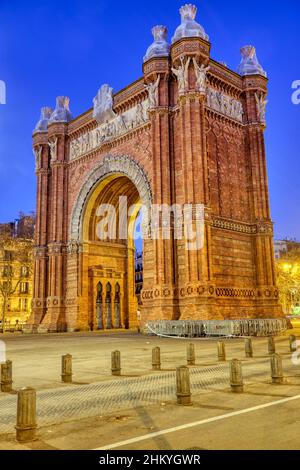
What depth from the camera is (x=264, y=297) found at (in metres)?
30.4

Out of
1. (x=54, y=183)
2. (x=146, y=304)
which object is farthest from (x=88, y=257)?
(x=146, y=304)

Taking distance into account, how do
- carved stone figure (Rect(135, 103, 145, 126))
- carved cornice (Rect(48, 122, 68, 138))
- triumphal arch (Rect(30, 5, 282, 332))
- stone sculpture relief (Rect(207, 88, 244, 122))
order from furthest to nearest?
carved cornice (Rect(48, 122, 68, 138)), carved stone figure (Rect(135, 103, 145, 126)), stone sculpture relief (Rect(207, 88, 244, 122)), triumphal arch (Rect(30, 5, 282, 332))

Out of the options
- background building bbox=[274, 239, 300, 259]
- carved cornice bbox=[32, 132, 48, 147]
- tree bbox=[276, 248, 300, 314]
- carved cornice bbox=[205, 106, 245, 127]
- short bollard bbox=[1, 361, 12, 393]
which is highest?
carved cornice bbox=[32, 132, 48, 147]

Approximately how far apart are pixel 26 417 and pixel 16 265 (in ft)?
188

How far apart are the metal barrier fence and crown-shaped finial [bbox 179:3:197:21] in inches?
797

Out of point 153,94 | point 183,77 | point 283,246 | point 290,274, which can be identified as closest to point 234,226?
point 183,77

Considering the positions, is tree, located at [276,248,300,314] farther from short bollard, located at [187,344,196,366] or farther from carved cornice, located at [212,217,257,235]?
short bollard, located at [187,344,196,366]

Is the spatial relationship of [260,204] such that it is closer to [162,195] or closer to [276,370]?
[162,195]

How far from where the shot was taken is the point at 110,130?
36.1m

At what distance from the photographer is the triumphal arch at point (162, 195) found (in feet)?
90.6

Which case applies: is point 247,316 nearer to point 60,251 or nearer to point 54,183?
point 60,251

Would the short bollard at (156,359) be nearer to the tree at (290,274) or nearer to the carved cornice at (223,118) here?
the carved cornice at (223,118)

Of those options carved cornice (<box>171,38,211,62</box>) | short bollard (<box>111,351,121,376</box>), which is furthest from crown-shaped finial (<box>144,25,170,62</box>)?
short bollard (<box>111,351,121,376</box>)

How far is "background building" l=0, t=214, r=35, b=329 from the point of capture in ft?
150
